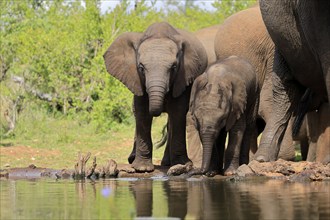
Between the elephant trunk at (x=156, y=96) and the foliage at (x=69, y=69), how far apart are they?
8.53 m

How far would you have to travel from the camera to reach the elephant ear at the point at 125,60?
1147cm

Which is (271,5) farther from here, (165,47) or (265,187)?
(265,187)

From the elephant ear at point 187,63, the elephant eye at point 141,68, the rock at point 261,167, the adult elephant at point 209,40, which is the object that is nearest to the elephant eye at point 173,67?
the elephant ear at point 187,63

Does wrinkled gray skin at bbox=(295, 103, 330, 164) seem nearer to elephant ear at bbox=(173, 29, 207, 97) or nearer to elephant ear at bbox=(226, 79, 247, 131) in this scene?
elephant ear at bbox=(226, 79, 247, 131)

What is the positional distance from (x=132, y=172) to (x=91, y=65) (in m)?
9.91

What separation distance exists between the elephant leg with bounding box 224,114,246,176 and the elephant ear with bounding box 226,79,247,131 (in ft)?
0.70

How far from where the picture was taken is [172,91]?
11.3 metres

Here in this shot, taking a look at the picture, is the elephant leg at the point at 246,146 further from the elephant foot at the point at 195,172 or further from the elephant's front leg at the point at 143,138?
the elephant's front leg at the point at 143,138

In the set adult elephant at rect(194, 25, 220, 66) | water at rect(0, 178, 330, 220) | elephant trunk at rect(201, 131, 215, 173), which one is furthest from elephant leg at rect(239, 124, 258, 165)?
adult elephant at rect(194, 25, 220, 66)

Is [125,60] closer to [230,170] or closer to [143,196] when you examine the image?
[230,170]

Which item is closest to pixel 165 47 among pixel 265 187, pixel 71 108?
pixel 265 187

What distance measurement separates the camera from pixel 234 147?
1045cm

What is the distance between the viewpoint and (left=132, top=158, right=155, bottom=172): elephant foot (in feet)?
36.2

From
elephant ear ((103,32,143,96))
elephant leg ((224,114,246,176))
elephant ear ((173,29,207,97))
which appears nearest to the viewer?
elephant leg ((224,114,246,176))
